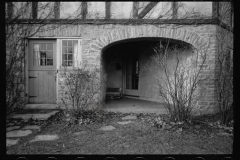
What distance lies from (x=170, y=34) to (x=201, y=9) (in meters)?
1.27

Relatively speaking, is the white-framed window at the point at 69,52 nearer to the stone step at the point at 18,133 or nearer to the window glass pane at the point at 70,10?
the window glass pane at the point at 70,10

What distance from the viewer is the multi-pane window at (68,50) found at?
5094 millimetres

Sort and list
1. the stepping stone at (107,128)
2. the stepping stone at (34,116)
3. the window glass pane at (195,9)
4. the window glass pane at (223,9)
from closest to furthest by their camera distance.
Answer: the stepping stone at (107,128) < the stepping stone at (34,116) < the window glass pane at (223,9) < the window glass pane at (195,9)

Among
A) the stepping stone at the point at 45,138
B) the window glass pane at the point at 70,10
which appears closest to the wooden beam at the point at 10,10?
the window glass pane at the point at 70,10

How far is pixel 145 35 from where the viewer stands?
490cm

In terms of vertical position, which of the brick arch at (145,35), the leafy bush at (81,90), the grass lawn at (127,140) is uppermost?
the brick arch at (145,35)

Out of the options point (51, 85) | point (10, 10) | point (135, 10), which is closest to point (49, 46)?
point (51, 85)

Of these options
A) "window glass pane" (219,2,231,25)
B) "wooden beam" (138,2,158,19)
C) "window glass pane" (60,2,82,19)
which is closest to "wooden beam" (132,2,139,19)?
"wooden beam" (138,2,158,19)

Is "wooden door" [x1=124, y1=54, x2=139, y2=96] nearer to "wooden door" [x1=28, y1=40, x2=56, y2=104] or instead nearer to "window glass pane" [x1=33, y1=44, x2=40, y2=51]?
"wooden door" [x1=28, y1=40, x2=56, y2=104]

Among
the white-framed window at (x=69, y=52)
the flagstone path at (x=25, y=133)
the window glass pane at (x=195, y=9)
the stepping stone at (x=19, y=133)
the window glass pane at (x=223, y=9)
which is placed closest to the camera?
the flagstone path at (x=25, y=133)

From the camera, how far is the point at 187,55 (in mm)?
5301

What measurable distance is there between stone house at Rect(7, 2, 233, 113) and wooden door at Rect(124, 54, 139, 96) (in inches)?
118

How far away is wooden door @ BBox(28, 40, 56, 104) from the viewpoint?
5254 mm

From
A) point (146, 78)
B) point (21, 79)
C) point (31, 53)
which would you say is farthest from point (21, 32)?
point (146, 78)
